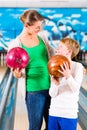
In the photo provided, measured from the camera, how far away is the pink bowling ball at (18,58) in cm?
194

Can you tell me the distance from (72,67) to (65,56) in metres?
0.08

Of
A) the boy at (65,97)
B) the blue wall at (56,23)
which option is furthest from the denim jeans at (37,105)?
the blue wall at (56,23)

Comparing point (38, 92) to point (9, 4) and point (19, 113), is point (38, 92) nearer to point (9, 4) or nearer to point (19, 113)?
point (19, 113)

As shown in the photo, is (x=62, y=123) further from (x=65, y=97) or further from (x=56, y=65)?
(x=56, y=65)

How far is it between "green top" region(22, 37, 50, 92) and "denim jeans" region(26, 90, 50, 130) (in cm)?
4

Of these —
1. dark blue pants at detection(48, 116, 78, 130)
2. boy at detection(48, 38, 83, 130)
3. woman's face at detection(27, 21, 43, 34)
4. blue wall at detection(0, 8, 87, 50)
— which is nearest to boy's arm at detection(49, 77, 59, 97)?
boy at detection(48, 38, 83, 130)

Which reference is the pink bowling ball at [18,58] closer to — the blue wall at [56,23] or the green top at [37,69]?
the green top at [37,69]

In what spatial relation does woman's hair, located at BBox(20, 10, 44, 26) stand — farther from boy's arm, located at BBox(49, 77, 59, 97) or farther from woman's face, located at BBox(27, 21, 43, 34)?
boy's arm, located at BBox(49, 77, 59, 97)

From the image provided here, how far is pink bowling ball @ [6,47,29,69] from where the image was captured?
6.37 ft

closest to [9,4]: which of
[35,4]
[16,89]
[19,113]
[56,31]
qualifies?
[35,4]

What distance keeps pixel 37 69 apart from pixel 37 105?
27 centimetres

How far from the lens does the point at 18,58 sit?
197cm

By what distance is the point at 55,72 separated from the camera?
1.81 meters

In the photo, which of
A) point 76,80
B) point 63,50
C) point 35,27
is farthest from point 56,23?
point 76,80
